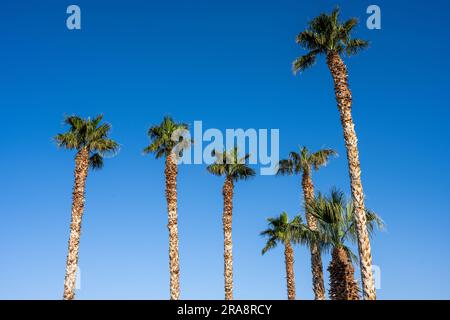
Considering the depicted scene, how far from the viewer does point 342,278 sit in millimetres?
26438

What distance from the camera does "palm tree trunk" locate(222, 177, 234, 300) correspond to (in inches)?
1389

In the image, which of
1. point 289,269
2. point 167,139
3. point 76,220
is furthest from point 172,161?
point 289,269

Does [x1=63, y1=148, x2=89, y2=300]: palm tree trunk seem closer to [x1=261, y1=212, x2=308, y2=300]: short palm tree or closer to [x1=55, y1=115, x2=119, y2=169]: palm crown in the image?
[x1=55, y1=115, x2=119, y2=169]: palm crown

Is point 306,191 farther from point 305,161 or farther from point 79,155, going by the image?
point 79,155

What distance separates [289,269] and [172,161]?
44.3 feet

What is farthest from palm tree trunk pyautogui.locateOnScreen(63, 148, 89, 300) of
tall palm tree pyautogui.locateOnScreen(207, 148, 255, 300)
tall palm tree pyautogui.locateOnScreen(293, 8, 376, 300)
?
tall palm tree pyautogui.locateOnScreen(293, 8, 376, 300)

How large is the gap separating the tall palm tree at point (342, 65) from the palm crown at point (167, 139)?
11.2 m
